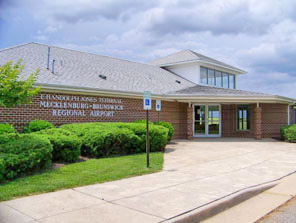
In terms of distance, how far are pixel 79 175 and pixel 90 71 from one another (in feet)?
32.8

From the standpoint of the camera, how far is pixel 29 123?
456 inches

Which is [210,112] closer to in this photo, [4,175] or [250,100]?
[250,100]

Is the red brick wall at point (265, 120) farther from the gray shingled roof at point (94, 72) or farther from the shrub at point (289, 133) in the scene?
the gray shingled roof at point (94, 72)

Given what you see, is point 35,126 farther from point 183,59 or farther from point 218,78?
point 218,78

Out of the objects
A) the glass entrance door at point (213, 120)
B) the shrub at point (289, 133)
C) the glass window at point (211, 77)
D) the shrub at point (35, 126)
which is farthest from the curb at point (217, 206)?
the glass window at point (211, 77)

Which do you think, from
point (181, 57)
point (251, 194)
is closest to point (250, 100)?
point (181, 57)

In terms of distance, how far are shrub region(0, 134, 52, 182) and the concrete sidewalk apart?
1.42 m

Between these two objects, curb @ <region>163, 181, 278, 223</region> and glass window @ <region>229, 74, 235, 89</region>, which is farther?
glass window @ <region>229, 74, 235, 89</region>

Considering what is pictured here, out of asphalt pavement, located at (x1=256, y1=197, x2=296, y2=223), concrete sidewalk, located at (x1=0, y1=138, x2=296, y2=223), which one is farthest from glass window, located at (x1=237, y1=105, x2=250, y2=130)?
asphalt pavement, located at (x1=256, y1=197, x2=296, y2=223)

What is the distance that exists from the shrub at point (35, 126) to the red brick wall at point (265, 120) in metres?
13.3

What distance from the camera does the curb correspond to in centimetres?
491

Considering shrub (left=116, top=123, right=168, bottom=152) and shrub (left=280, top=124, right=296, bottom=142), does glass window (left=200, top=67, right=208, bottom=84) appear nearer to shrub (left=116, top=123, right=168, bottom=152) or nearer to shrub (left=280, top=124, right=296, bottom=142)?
shrub (left=280, top=124, right=296, bottom=142)

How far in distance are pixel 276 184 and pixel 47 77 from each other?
33.0 feet

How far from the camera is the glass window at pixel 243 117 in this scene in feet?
69.5
